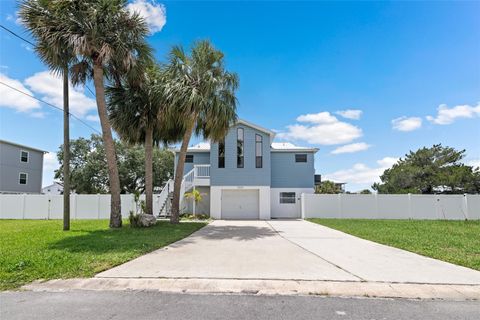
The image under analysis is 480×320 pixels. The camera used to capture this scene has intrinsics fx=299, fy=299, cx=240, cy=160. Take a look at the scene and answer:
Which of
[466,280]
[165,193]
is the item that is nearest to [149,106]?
[165,193]

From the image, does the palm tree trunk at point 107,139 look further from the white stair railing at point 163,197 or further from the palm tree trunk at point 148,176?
the white stair railing at point 163,197

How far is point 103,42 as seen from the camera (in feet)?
36.4

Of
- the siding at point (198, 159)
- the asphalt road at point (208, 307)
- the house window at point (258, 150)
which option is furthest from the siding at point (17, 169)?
the asphalt road at point (208, 307)

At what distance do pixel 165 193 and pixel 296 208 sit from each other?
9.48 m

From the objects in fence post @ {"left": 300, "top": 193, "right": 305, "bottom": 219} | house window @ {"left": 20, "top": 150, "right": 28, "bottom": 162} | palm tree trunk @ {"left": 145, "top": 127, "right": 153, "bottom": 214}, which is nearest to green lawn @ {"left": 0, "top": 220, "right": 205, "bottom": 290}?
palm tree trunk @ {"left": 145, "top": 127, "right": 153, "bottom": 214}

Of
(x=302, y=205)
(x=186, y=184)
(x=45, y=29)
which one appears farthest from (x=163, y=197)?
(x=45, y=29)

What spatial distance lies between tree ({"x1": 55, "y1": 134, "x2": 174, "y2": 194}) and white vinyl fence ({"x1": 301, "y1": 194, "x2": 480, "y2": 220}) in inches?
794

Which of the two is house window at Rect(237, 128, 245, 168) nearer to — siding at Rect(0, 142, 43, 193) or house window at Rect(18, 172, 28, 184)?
siding at Rect(0, 142, 43, 193)

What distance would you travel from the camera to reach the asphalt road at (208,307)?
3.79 m

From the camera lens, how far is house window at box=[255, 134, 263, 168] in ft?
69.0

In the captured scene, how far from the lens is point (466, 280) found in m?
5.29

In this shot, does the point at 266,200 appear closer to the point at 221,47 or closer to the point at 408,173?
the point at 221,47

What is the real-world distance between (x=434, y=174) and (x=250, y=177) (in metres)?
22.5

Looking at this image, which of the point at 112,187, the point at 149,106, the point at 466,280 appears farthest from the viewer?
the point at 149,106
